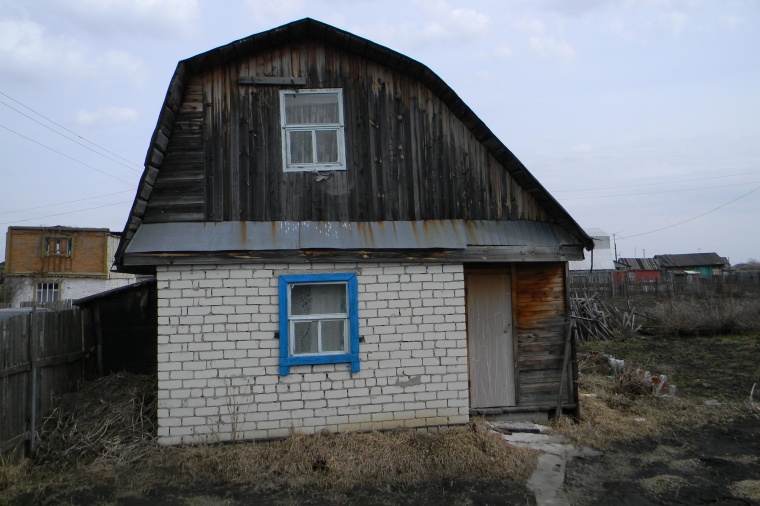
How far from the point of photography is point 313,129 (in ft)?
26.4

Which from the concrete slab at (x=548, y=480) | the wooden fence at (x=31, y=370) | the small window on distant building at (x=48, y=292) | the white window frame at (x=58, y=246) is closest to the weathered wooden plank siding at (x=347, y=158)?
the wooden fence at (x=31, y=370)

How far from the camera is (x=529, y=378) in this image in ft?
28.4

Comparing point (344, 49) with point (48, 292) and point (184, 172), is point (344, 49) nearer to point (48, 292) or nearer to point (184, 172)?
point (184, 172)

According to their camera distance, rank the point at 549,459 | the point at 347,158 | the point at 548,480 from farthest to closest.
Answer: the point at 347,158 → the point at 549,459 → the point at 548,480

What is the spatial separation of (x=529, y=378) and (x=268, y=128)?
5.47 metres

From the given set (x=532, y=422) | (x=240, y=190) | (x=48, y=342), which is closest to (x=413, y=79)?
(x=240, y=190)

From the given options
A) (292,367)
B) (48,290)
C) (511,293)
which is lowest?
(292,367)

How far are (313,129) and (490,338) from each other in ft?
13.8

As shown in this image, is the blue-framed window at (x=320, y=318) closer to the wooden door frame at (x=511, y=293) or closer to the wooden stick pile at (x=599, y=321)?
the wooden door frame at (x=511, y=293)

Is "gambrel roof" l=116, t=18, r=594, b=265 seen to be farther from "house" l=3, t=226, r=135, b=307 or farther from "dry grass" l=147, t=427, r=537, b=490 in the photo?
"house" l=3, t=226, r=135, b=307

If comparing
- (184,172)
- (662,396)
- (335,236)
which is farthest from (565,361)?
(184,172)

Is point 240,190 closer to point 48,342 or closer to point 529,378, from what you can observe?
point 48,342

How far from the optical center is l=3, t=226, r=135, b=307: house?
35.0 meters

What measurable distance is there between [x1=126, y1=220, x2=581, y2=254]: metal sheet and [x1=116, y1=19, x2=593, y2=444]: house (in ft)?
0.07
